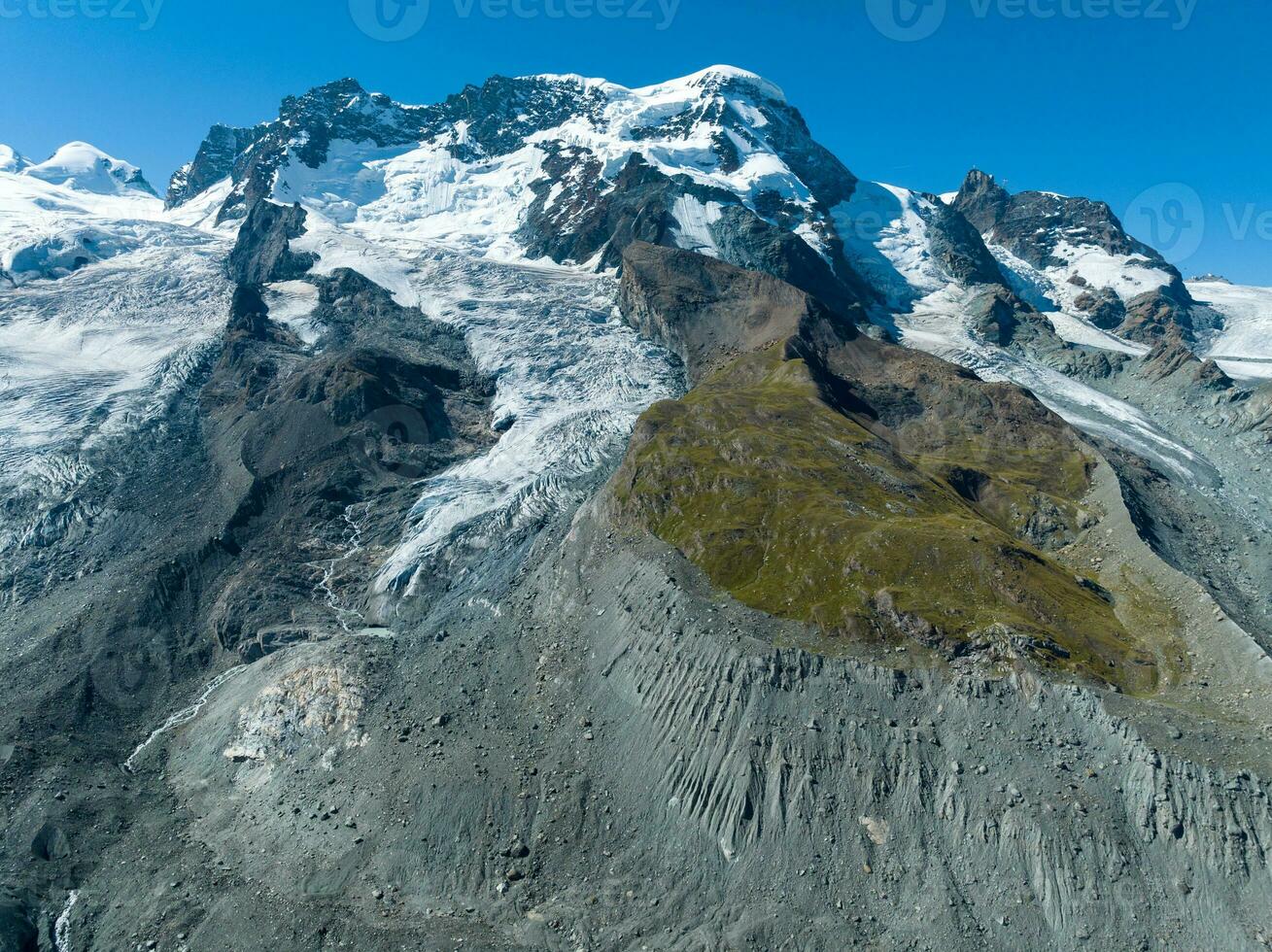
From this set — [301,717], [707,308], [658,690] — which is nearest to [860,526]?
[658,690]

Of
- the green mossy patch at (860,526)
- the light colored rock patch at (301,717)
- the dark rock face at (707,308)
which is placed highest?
the dark rock face at (707,308)

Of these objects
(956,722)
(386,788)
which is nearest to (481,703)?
(386,788)

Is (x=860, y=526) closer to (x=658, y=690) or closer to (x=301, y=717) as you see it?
(x=658, y=690)

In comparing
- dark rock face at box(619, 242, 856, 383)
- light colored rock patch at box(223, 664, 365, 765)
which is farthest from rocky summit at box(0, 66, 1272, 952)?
dark rock face at box(619, 242, 856, 383)

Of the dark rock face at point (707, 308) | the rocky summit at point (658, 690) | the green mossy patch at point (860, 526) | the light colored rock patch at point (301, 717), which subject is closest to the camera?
the rocky summit at point (658, 690)

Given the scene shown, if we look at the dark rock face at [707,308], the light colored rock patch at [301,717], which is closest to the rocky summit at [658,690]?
the light colored rock patch at [301,717]

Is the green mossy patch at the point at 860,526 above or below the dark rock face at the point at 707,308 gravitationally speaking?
below

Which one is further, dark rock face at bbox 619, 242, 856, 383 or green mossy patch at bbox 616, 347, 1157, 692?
dark rock face at bbox 619, 242, 856, 383

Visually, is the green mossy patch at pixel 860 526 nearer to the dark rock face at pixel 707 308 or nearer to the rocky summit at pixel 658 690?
the rocky summit at pixel 658 690

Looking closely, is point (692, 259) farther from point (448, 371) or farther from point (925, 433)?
point (925, 433)

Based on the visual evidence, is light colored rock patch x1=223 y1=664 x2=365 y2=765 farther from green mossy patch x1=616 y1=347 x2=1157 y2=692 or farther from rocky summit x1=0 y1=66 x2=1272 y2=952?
green mossy patch x1=616 y1=347 x2=1157 y2=692

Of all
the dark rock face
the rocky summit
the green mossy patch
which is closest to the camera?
the rocky summit
